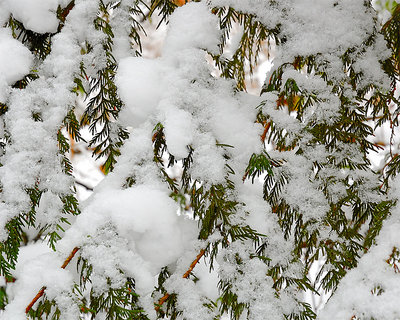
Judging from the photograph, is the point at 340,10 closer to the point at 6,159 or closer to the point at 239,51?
the point at 239,51

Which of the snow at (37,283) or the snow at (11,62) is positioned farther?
the snow at (11,62)

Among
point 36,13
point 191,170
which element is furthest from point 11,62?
point 191,170

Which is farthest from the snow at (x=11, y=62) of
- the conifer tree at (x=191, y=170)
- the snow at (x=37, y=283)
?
the snow at (x=37, y=283)

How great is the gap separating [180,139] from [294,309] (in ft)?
1.87

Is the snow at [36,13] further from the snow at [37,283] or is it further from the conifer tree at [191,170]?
the snow at [37,283]

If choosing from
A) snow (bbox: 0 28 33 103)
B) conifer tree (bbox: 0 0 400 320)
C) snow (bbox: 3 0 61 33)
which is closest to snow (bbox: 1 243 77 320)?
conifer tree (bbox: 0 0 400 320)

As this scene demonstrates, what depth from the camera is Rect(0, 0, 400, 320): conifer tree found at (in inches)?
37.8

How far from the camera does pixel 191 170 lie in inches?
42.8

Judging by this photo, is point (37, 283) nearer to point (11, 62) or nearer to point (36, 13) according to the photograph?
point (11, 62)

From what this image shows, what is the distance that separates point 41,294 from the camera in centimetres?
91

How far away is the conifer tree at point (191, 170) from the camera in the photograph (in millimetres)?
960

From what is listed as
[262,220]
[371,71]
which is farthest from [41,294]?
[371,71]

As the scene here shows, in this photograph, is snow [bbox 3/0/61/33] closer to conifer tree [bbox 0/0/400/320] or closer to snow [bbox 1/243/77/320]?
conifer tree [bbox 0/0/400/320]

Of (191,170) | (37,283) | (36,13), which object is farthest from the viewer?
(36,13)
